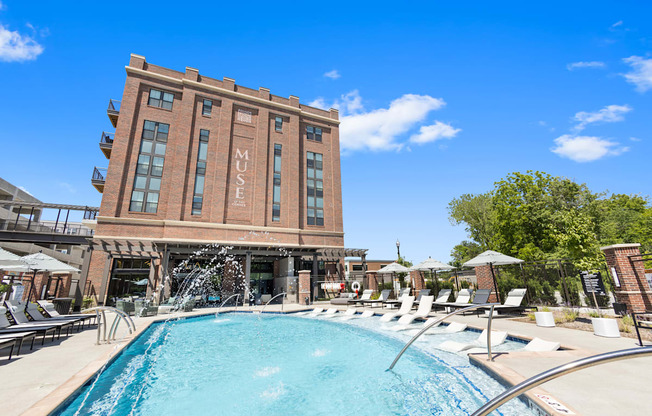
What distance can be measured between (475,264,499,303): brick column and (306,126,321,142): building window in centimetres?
2444

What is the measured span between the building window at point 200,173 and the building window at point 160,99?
13.8ft

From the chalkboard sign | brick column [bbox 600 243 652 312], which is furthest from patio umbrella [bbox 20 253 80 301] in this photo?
the chalkboard sign

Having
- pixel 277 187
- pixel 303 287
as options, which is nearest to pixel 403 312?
pixel 303 287

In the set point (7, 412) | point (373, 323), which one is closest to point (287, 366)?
point (7, 412)

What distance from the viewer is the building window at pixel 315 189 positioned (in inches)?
1259

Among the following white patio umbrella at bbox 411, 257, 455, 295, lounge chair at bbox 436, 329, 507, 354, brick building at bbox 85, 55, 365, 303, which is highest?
brick building at bbox 85, 55, 365, 303

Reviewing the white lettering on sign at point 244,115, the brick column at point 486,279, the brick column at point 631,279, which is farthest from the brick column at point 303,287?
the white lettering on sign at point 244,115

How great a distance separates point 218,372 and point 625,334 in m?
11.0

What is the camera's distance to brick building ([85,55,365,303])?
23969mm

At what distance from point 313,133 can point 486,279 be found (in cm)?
2565

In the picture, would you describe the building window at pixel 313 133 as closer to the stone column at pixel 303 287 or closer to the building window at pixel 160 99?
the building window at pixel 160 99

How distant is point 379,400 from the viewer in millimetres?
5129

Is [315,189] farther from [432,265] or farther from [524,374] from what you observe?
[524,374]

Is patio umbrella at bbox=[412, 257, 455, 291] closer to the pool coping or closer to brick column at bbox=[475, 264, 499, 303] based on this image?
brick column at bbox=[475, 264, 499, 303]
